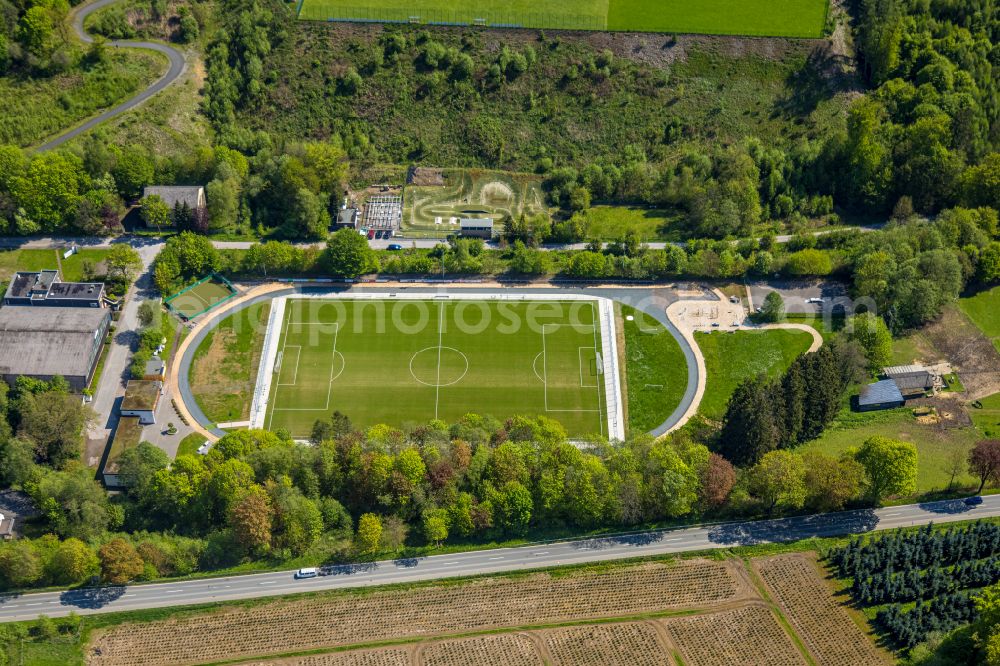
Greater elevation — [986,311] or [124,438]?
[986,311]

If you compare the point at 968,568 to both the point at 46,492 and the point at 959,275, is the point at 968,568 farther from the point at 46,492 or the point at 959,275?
the point at 46,492

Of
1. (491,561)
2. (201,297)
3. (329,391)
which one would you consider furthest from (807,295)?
(201,297)

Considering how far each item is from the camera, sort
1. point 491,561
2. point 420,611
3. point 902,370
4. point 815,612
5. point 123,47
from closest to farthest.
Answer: point 815,612 < point 420,611 < point 491,561 < point 902,370 < point 123,47

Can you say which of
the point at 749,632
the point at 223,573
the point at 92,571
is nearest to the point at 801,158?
the point at 749,632

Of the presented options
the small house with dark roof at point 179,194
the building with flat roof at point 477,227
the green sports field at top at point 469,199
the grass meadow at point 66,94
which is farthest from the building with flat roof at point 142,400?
the grass meadow at point 66,94

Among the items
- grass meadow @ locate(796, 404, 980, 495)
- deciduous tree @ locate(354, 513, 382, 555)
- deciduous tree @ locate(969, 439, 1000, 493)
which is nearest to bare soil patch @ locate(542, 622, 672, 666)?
deciduous tree @ locate(354, 513, 382, 555)

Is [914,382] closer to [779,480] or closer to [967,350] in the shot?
[967,350]

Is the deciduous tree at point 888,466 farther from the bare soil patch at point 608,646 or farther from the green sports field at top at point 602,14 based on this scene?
the green sports field at top at point 602,14
